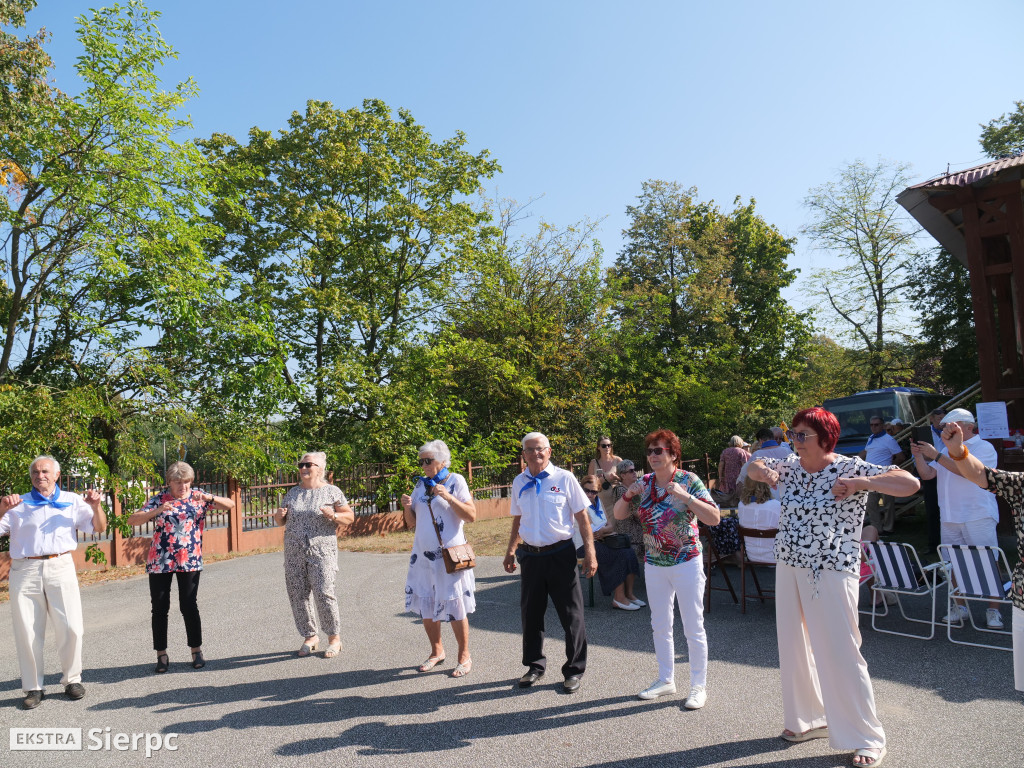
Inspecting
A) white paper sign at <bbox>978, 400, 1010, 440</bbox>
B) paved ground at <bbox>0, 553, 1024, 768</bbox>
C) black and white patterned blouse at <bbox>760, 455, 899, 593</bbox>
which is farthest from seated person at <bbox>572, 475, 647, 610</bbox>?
white paper sign at <bbox>978, 400, 1010, 440</bbox>

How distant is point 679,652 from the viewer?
5.97 m

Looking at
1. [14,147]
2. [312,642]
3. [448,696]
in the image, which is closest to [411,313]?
[14,147]

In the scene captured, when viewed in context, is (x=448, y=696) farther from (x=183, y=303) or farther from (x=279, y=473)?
(x=279, y=473)

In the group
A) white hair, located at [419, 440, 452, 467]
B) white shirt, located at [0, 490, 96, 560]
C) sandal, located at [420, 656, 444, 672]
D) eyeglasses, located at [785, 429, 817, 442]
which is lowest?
sandal, located at [420, 656, 444, 672]

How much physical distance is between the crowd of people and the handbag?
0.14 feet

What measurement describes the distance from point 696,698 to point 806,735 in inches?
29.6

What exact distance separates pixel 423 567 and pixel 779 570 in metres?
2.77

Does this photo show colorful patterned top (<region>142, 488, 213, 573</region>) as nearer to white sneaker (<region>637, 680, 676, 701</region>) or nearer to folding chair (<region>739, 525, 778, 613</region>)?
white sneaker (<region>637, 680, 676, 701</region>)

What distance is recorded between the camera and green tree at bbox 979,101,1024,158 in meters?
27.8

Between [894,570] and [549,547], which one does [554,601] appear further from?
[894,570]

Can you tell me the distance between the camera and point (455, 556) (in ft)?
17.9

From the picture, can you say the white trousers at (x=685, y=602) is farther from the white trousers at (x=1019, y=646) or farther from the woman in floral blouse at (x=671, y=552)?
the white trousers at (x=1019, y=646)

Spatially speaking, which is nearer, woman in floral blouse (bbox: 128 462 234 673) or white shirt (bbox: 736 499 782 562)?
woman in floral blouse (bbox: 128 462 234 673)

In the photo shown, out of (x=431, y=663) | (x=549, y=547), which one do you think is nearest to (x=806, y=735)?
(x=549, y=547)
